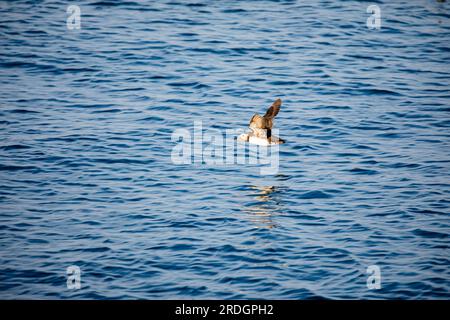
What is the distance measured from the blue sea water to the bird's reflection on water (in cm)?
5

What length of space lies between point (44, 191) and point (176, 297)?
210 inches

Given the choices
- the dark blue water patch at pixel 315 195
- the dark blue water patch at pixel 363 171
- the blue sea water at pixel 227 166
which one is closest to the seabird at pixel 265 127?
the blue sea water at pixel 227 166

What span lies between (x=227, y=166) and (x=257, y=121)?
1.47 meters

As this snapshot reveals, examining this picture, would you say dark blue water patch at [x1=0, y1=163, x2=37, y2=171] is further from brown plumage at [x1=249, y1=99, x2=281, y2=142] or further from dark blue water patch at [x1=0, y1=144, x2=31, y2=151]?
brown plumage at [x1=249, y1=99, x2=281, y2=142]

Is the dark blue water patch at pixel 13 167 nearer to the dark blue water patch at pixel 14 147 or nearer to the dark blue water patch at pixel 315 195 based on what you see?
the dark blue water patch at pixel 14 147

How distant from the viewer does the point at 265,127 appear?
17.8m

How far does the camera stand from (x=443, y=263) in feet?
46.5

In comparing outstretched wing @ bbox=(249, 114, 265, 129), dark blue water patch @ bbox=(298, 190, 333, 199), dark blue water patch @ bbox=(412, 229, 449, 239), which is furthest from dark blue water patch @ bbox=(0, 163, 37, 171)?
dark blue water patch @ bbox=(412, 229, 449, 239)

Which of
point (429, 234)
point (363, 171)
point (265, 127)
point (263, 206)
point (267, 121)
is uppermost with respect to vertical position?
point (267, 121)

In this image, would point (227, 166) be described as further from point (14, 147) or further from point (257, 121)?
point (14, 147)

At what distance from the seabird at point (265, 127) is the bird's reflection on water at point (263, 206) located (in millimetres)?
1358

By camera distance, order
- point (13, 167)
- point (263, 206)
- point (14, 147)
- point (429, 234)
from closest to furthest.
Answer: point (429, 234) → point (263, 206) → point (13, 167) → point (14, 147)

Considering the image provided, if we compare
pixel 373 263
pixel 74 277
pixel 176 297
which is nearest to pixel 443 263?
pixel 373 263

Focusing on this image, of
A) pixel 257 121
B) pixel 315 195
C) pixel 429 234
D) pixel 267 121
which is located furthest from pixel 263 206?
pixel 429 234
